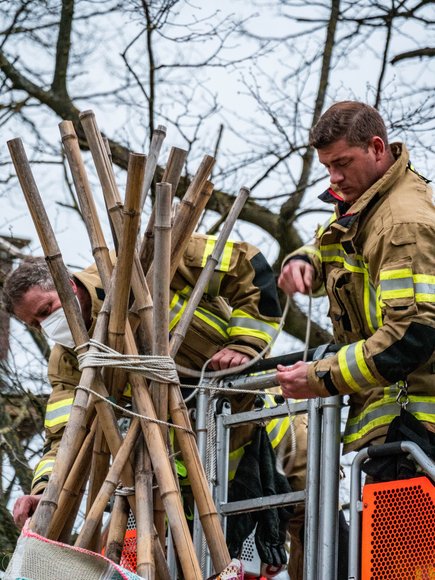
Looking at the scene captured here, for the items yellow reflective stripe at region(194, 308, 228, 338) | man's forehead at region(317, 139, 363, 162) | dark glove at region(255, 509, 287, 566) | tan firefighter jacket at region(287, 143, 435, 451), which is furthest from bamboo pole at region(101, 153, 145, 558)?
yellow reflective stripe at region(194, 308, 228, 338)

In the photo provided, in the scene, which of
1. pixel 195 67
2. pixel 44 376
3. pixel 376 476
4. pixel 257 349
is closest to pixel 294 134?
pixel 195 67

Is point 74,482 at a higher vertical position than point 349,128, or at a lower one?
lower

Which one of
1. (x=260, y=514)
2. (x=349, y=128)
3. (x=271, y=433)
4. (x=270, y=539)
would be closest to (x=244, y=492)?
(x=260, y=514)

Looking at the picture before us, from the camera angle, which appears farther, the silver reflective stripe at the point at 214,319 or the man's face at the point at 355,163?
the silver reflective stripe at the point at 214,319

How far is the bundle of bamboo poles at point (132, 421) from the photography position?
4.05 metres

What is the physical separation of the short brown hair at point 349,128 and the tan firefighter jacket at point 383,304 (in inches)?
4.8

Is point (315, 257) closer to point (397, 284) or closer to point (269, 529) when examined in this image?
point (397, 284)

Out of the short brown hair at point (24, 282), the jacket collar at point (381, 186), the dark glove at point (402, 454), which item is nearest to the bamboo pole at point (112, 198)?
the jacket collar at point (381, 186)

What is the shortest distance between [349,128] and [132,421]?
1291mm

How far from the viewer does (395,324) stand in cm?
409

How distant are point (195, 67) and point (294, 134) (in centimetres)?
91

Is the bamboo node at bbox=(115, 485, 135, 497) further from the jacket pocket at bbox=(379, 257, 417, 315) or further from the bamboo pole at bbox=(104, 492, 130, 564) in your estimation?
the jacket pocket at bbox=(379, 257, 417, 315)

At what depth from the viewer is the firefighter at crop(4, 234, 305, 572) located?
5.21 metres

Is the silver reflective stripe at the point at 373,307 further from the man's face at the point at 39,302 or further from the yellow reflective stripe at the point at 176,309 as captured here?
the man's face at the point at 39,302
